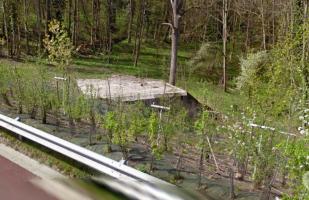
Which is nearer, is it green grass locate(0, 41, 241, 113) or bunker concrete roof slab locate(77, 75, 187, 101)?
bunker concrete roof slab locate(77, 75, 187, 101)

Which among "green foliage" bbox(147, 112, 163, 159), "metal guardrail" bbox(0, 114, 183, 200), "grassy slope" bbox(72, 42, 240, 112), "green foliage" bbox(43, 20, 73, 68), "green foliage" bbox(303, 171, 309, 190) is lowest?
"grassy slope" bbox(72, 42, 240, 112)

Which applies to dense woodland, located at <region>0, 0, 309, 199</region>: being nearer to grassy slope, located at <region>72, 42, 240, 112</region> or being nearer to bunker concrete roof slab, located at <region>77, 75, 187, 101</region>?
grassy slope, located at <region>72, 42, 240, 112</region>

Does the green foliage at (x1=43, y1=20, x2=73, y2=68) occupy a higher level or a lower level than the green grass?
higher

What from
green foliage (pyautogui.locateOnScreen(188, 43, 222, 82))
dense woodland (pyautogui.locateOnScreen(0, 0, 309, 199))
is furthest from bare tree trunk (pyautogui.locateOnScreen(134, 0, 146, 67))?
green foliage (pyautogui.locateOnScreen(188, 43, 222, 82))

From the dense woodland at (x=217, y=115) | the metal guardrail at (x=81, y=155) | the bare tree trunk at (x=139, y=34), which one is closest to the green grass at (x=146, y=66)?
the dense woodland at (x=217, y=115)

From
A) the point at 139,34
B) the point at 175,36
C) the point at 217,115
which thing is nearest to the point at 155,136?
the point at 217,115

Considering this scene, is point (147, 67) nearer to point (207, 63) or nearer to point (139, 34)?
point (139, 34)

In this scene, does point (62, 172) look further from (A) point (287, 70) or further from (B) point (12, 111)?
(A) point (287, 70)

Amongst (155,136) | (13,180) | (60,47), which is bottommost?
(13,180)

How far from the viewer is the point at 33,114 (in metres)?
10.2

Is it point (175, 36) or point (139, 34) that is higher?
point (175, 36)

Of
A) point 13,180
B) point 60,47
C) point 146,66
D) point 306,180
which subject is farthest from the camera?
point 146,66

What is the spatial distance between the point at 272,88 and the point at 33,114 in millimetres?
5481

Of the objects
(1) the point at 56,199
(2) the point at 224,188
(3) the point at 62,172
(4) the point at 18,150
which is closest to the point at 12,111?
(4) the point at 18,150
